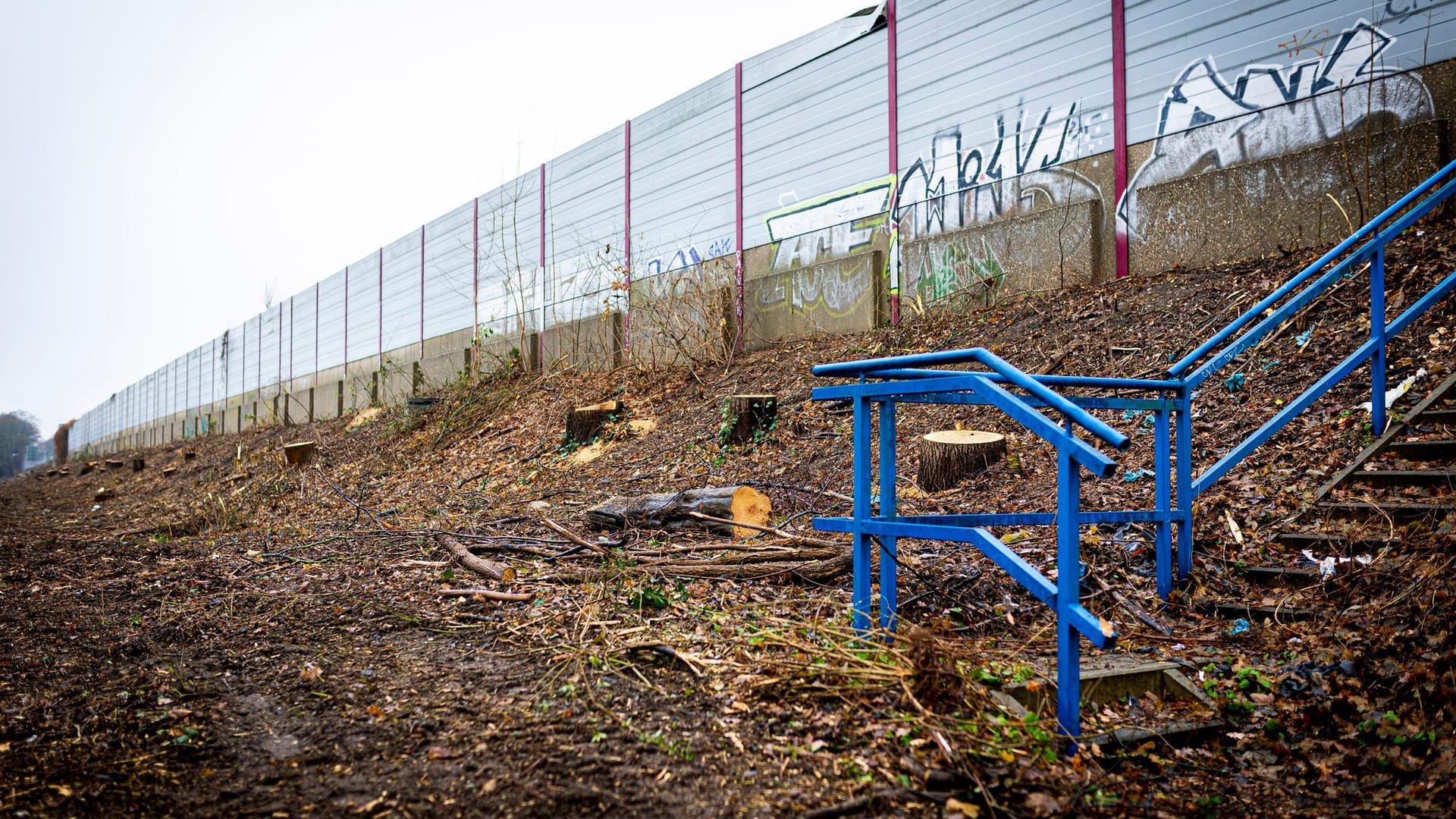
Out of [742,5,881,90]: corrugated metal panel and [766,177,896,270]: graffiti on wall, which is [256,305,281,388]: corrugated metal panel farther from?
[766,177,896,270]: graffiti on wall

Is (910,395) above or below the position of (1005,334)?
below

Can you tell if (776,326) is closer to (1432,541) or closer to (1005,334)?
(1005,334)

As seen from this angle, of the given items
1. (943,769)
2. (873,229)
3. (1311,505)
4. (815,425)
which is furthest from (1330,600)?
(873,229)

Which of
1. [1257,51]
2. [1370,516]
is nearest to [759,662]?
[1370,516]

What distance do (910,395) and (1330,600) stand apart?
2.05m

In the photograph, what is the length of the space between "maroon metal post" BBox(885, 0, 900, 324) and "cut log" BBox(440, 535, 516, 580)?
18.4ft

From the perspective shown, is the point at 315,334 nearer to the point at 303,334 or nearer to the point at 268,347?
the point at 303,334

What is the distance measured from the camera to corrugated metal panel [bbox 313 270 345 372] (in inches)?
926

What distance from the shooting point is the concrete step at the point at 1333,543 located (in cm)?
352

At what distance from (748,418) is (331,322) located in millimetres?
20327

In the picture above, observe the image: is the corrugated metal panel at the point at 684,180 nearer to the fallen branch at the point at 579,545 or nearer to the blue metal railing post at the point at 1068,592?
the fallen branch at the point at 579,545

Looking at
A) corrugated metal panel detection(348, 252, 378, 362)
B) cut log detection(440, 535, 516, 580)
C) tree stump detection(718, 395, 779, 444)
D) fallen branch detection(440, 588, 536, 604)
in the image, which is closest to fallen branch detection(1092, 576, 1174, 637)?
fallen branch detection(440, 588, 536, 604)

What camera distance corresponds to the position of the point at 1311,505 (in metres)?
3.96

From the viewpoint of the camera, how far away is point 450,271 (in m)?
18.0
